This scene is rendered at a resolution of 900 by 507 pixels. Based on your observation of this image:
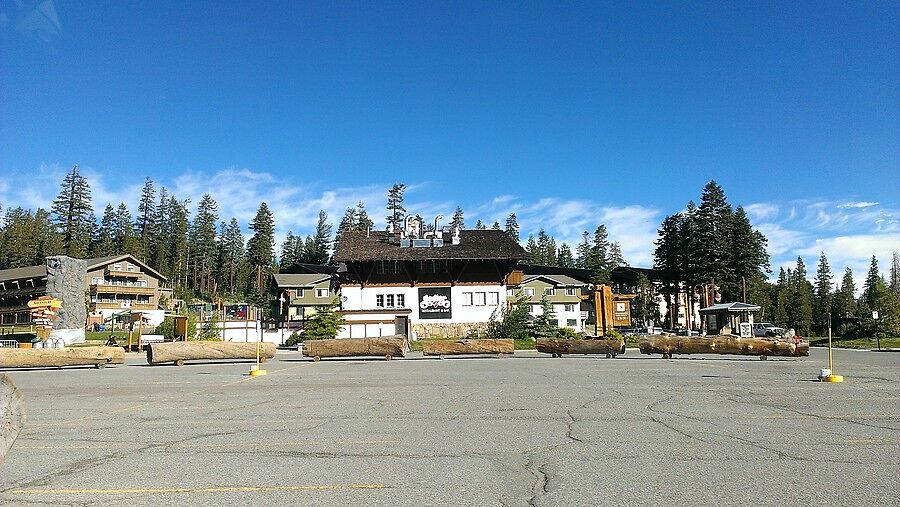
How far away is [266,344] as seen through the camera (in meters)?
29.6

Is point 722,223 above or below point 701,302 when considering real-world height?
above

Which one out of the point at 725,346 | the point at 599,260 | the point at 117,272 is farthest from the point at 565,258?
the point at 725,346

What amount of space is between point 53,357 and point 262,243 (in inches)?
4019

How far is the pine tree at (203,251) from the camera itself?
129375 mm

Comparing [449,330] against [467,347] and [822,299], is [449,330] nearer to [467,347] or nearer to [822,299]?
[467,347]

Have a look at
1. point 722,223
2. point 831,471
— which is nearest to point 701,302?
point 722,223

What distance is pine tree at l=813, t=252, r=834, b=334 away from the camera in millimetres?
79206

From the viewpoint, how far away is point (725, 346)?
3000cm

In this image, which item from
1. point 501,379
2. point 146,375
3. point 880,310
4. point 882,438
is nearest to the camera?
point 882,438

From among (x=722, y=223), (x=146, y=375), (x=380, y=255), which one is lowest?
(x=146, y=375)

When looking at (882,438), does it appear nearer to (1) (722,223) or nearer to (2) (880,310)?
(2) (880,310)

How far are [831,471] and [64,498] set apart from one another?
827 centimetres

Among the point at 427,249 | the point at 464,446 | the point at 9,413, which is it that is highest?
the point at 427,249

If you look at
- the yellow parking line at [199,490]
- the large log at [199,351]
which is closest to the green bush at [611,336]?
the large log at [199,351]
